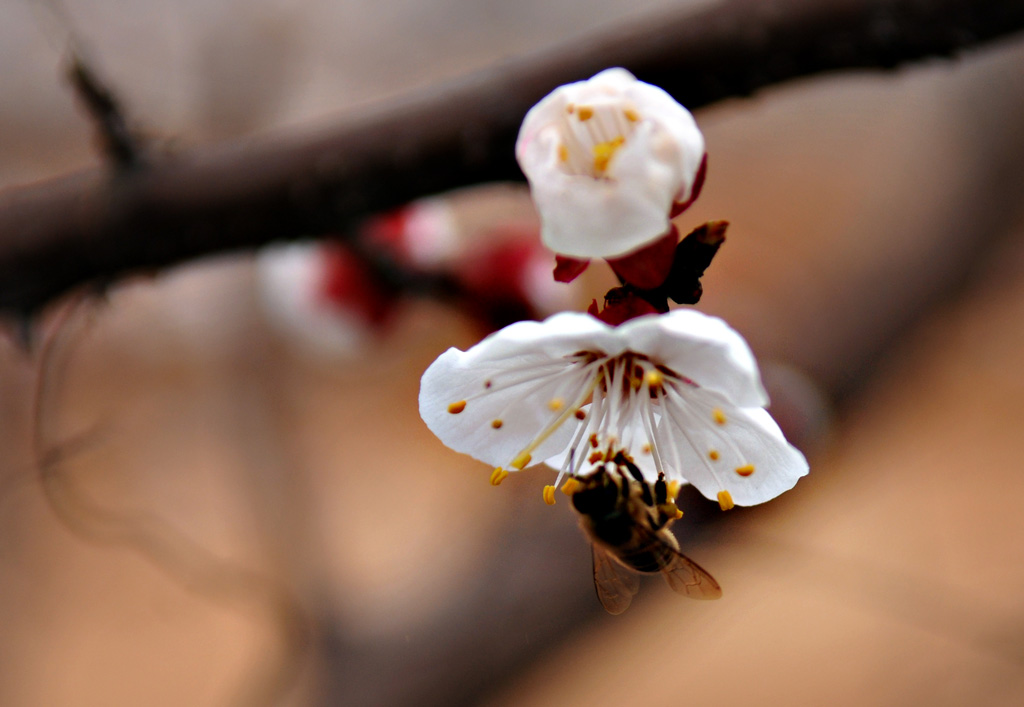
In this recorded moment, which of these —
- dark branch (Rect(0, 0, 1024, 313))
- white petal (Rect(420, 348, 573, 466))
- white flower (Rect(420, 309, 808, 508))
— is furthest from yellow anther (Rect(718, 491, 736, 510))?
dark branch (Rect(0, 0, 1024, 313))

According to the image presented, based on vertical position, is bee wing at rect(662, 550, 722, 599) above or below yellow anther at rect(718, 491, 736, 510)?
below

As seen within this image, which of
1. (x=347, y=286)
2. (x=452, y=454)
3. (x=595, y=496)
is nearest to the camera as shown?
(x=595, y=496)

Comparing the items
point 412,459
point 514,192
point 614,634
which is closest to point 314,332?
point 614,634

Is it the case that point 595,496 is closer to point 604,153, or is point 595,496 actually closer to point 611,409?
point 611,409

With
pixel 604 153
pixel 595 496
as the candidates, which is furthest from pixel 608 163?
pixel 595 496

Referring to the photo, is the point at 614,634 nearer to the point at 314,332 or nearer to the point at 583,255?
the point at 314,332

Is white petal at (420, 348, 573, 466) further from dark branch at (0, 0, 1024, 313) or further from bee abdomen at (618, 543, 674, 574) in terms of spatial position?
dark branch at (0, 0, 1024, 313)
